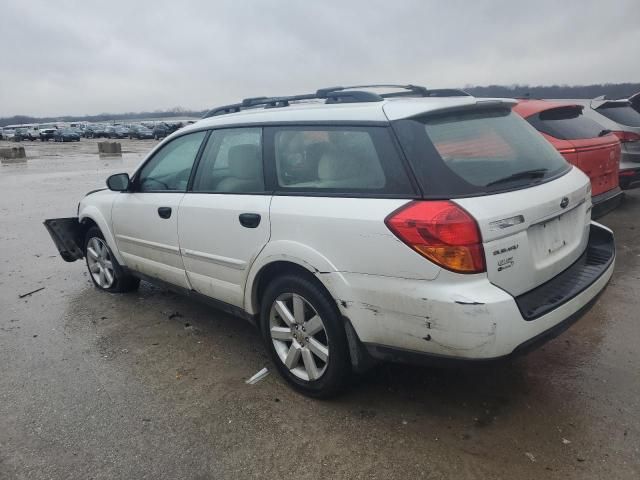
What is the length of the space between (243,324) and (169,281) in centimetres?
70

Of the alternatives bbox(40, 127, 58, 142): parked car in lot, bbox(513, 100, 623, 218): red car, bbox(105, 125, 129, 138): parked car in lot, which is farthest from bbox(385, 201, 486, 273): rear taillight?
bbox(40, 127, 58, 142): parked car in lot

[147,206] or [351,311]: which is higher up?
[147,206]

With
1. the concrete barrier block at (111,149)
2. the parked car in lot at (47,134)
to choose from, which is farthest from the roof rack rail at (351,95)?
the parked car in lot at (47,134)

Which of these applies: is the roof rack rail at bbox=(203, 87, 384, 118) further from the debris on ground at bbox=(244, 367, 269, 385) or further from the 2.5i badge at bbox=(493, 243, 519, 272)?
the debris on ground at bbox=(244, 367, 269, 385)

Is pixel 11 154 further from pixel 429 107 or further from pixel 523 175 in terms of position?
pixel 523 175

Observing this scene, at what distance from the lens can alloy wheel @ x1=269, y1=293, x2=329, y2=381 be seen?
2.87m

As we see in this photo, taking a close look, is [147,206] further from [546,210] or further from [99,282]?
[546,210]

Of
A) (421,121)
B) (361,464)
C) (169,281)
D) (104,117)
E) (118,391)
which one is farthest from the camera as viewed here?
(104,117)

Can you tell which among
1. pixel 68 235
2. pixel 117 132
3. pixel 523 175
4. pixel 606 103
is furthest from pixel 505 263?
pixel 117 132

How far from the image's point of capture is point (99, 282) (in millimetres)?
5141

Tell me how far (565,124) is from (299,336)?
13.3 ft

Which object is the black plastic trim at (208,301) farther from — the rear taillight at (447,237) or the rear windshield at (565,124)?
the rear windshield at (565,124)

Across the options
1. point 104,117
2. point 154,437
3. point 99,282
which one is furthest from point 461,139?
point 104,117

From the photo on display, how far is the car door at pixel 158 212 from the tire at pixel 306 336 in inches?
41.1
